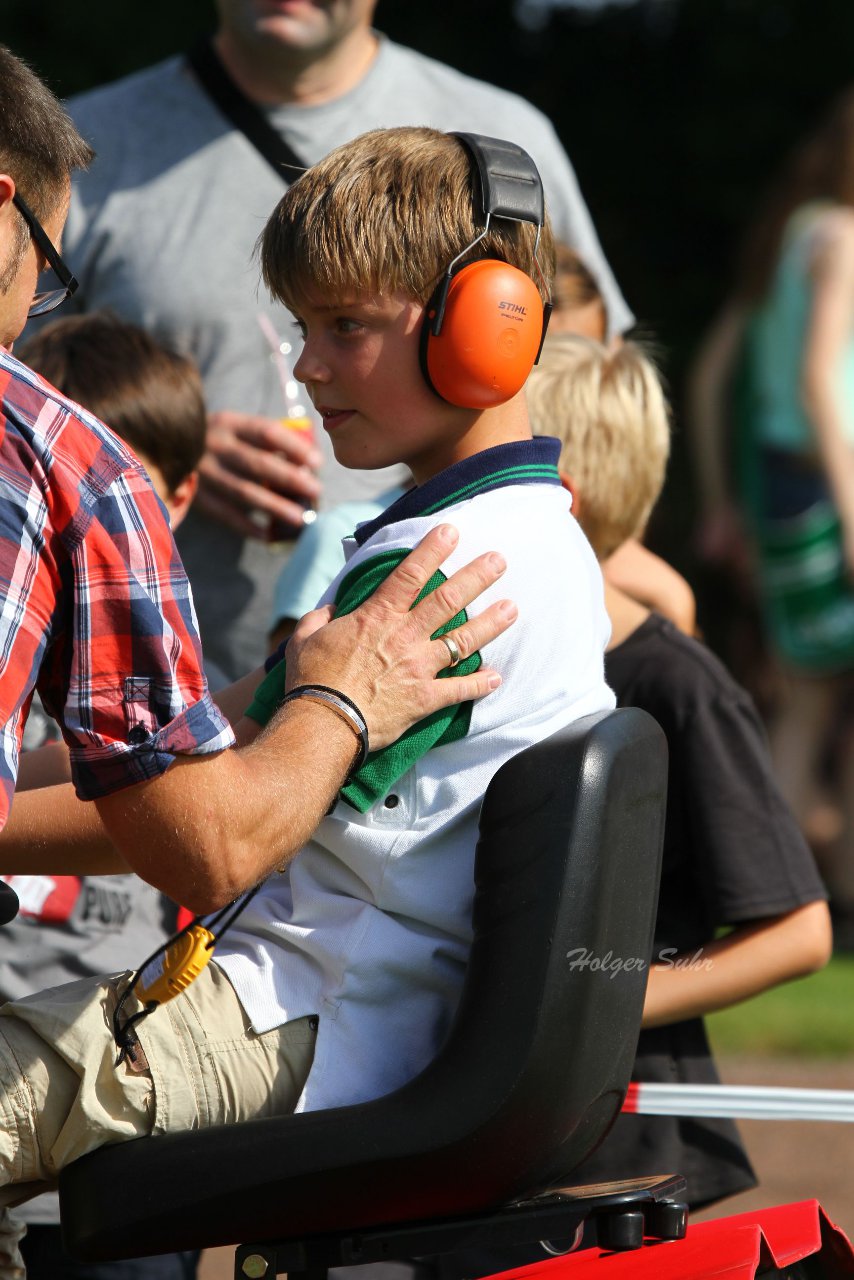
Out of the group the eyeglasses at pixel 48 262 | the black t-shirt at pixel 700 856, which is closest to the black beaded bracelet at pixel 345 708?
the eyeglasses at pixel 48 262

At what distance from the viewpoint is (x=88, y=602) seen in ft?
4.69

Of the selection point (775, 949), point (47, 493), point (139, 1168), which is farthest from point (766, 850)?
point (47, 493)

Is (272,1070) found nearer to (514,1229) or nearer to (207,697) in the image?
(514,1229)

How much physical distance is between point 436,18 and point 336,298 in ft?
26.1

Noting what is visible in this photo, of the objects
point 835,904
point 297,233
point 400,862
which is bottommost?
point 835,904

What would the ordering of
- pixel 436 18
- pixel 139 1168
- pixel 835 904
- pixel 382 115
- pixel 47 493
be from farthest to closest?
pixel 436 18 < pixel 835 904 < pixel 382 115 < pixel 139 1168 < pixel 47 493

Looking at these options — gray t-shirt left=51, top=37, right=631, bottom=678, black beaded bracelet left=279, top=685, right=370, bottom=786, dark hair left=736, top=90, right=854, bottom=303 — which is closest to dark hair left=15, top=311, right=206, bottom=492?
gray t-shirt left=51, top=37, right=631, bottom=678

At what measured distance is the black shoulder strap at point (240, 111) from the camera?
3.17 meters

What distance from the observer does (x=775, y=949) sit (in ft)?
7.32

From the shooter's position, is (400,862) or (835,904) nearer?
(400,862)

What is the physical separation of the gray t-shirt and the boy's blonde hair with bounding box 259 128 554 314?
4.14ft

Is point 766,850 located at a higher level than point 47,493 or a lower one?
lower

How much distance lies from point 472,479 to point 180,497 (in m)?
1.04

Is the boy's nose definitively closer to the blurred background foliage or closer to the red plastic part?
the red plastic part
